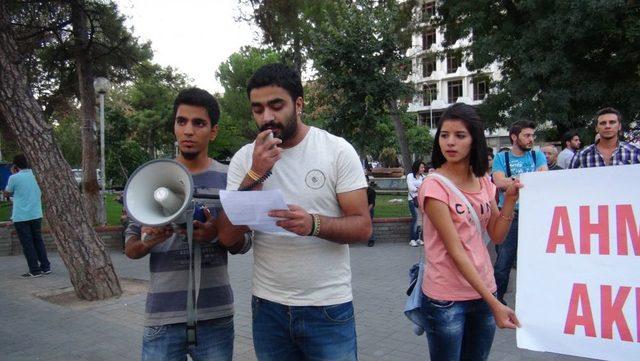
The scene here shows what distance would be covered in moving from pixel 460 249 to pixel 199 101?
1.40m

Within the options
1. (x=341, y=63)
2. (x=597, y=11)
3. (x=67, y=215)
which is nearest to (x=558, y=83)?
(x=597, y=11)

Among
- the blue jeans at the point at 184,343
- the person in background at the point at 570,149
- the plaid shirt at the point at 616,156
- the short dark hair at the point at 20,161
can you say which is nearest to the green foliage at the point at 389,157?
the person in background at the point at 570,149

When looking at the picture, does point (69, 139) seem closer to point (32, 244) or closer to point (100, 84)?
point (100, 84)

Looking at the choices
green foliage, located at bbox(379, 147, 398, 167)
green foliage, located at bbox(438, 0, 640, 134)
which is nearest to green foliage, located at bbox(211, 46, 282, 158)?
green foliage, located at bbox(379, 147, 398, 167)

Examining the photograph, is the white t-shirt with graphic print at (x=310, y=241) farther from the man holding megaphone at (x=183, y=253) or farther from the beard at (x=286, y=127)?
the man holding megaphone at (x=183, y=253)

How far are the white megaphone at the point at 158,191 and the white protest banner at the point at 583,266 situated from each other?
156cm

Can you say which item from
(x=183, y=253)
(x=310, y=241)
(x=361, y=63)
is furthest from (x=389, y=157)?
(x=310, y=241)

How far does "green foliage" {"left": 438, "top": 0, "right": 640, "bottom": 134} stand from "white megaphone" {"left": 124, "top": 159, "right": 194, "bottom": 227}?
1123 cm

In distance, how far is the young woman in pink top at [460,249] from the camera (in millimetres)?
2215

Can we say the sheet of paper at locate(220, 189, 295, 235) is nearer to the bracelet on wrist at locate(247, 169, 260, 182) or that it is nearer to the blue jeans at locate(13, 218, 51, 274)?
the bracelet on wrist at locate(247, 169, 260, 182)

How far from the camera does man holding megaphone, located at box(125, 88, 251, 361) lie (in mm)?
2055

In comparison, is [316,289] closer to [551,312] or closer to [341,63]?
[551,312]

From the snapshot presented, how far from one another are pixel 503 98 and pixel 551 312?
41.7 ft

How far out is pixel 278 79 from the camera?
200cm
